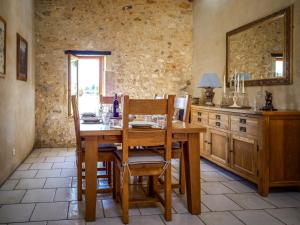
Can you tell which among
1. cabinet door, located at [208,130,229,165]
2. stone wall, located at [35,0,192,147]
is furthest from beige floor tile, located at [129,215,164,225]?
stone wall, located at [35,0,192,147]

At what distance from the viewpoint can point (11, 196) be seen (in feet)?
10.9

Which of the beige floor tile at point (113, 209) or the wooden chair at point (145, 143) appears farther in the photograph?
the beige floor tile at point (113, 209)

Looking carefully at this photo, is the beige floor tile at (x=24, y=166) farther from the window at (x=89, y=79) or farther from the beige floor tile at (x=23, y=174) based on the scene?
the window at (x=89, y=79)

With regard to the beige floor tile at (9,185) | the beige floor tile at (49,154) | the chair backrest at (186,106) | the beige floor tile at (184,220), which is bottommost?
the beige floor tile at (184,220)

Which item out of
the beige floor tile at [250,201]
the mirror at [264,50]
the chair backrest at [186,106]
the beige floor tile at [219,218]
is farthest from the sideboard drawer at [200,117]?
the beige floor tile at [219,218]

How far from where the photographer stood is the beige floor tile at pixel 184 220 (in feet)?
8.75

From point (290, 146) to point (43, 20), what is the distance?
201 inches

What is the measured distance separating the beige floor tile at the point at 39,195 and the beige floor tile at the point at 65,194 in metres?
0.06

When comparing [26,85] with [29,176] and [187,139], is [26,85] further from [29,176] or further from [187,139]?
[187,139]

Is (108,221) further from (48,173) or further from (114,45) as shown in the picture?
(114,45)

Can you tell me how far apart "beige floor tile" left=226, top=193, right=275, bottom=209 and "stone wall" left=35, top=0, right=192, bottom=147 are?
374 cm

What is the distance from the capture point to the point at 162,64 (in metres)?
6.81

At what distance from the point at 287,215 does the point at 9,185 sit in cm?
304

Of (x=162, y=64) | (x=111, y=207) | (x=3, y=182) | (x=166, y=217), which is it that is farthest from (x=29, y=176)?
(x=162, y=64)
